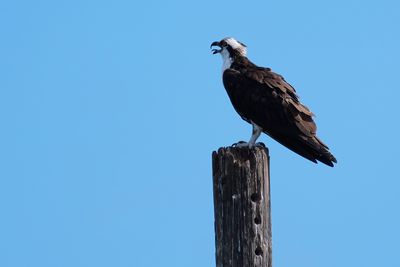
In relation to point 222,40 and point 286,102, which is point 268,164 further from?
point 222,40

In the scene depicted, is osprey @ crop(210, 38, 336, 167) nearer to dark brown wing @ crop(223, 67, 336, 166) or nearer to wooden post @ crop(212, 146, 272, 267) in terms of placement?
dark brown wing @ crop(223, 67, 336, 166)

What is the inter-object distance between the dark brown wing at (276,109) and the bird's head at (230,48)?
60cm

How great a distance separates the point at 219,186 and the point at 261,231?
→ 0.51m

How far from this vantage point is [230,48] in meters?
10.7

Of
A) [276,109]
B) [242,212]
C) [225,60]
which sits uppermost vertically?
[225,60]

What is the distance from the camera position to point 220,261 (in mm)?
5980

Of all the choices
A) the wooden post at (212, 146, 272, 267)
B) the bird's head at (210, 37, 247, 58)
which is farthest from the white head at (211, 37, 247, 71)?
the wooden post at (212, 146, 272, 267)

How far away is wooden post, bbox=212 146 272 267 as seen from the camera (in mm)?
5949

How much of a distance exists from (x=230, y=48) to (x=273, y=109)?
1816 millimetres

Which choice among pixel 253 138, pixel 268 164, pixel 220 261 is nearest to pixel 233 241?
pixel 220 261

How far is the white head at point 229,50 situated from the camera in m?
10.5

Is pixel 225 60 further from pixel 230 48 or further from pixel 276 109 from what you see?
pixel 276 109

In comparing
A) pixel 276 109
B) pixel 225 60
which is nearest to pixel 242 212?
pixel 276 109

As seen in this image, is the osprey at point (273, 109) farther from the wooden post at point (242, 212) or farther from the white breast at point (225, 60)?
the wooden post at point (242, 212)
